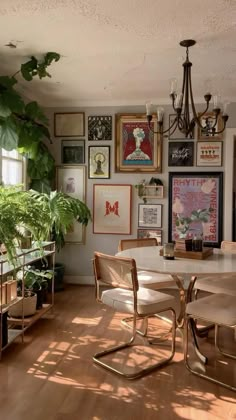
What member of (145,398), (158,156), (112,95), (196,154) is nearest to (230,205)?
(196,154)

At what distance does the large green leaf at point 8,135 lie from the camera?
132 inches

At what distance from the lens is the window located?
3889mm

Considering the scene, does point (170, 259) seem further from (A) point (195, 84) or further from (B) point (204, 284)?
(A) point (195, 84)

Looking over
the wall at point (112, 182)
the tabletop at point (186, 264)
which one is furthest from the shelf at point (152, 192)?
the tabletop at point (186, 264)

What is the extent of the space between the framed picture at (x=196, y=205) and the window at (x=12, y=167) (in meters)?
1.85

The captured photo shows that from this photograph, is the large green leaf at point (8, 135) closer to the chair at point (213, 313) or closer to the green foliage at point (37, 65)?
the green foliage at point (37, 65)

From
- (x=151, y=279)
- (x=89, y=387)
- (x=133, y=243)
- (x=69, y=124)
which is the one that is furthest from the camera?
(x=69, y=124)

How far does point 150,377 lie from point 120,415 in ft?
1.55

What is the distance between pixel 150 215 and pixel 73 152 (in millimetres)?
1313

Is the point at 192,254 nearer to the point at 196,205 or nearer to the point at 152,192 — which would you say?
the point at 196,205

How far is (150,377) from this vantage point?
7.89 feet

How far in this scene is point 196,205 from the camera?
452 cm

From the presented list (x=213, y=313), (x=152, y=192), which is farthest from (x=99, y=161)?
(x=213, y=313)

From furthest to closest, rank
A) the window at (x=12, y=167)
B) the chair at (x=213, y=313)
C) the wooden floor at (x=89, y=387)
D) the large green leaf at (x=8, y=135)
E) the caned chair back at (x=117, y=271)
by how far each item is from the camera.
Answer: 1. the window at (x=12, y=167)
2. the large green leaf at (x=8, y=135)
3. the caned chair back at (x=117, y=271)
4. the chair at (x=213, y=313)
5. the wooden floor at (x=89, y=387)
